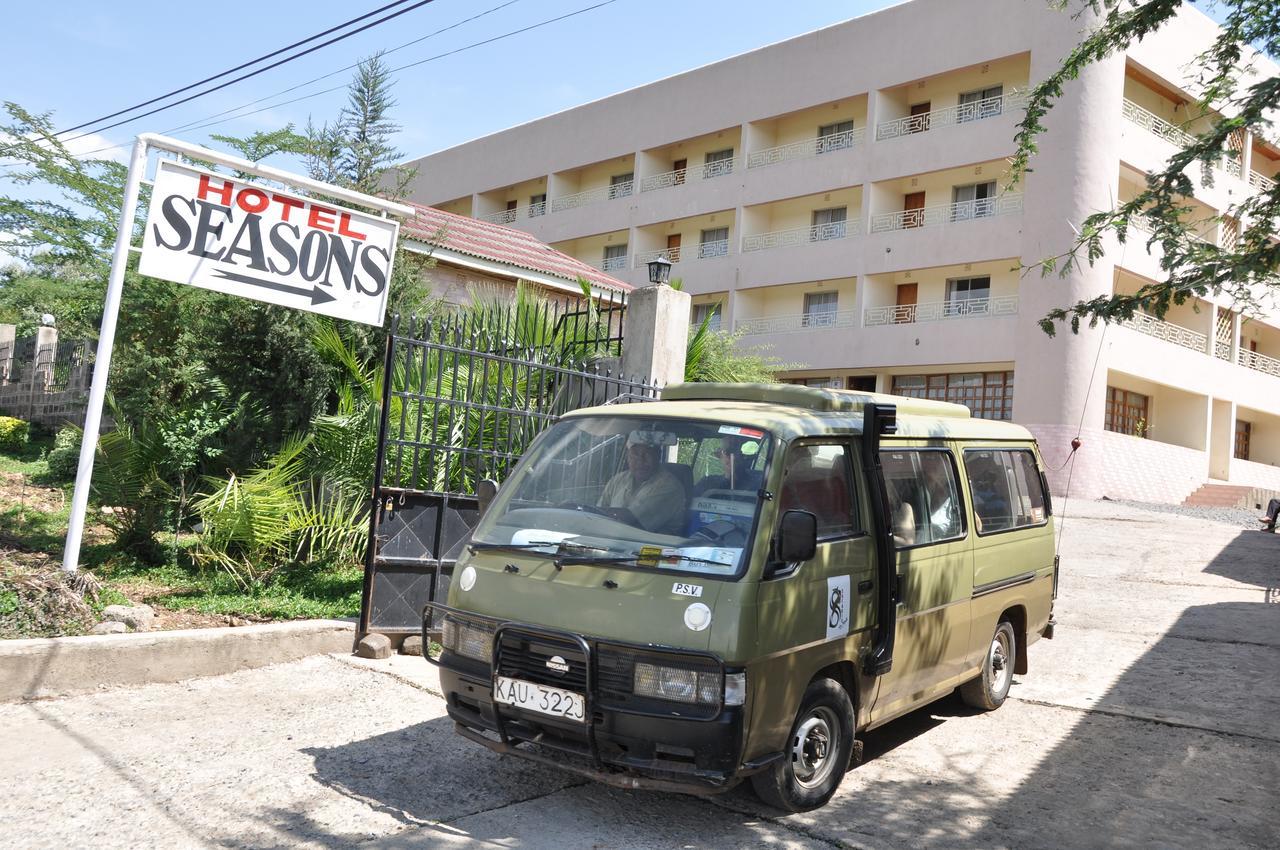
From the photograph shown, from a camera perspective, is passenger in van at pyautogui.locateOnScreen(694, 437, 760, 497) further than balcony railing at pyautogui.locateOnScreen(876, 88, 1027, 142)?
No

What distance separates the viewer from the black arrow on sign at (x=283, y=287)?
24.6ft

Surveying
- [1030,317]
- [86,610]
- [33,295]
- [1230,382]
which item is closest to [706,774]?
[86,610]

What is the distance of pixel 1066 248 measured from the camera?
25.9 meters

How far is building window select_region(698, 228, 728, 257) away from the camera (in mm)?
35906

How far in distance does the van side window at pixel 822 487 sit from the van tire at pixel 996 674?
2.20 metres

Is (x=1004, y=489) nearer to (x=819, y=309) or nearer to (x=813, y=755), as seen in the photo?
(x=813, y=755)


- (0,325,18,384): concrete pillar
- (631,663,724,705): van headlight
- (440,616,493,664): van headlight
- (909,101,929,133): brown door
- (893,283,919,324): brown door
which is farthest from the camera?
(909,101,929,133): brown door

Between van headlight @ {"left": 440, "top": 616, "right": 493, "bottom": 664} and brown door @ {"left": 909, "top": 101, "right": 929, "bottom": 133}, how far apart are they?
28.9 meters

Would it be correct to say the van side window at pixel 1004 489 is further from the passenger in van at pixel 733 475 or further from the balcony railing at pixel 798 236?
the balcony railing at pixel 798 236

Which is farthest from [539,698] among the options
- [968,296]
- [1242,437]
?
[1242,437]

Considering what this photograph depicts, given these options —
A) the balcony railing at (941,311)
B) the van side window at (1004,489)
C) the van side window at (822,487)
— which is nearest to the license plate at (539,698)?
the van side window at (822,487)

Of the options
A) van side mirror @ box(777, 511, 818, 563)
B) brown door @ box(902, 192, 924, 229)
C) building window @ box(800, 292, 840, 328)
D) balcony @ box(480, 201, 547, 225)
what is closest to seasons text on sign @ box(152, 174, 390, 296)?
van side mirror @ box(777, 511, 818, 563)

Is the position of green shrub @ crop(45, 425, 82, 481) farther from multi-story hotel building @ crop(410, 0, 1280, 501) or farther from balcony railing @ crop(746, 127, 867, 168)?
balcony railing @ crop(746, 127, 867, 168)

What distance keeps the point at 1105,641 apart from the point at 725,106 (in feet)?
95.2
